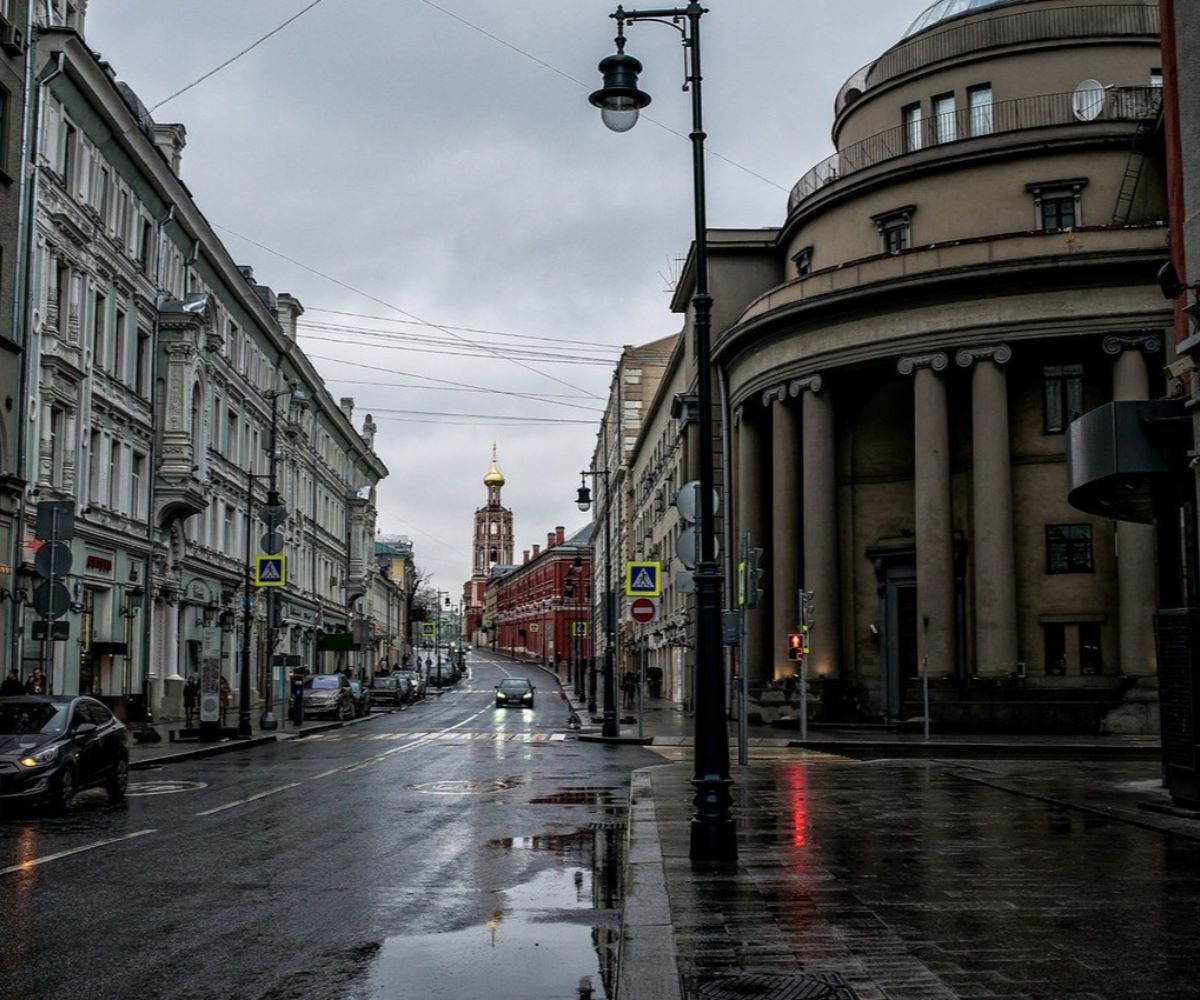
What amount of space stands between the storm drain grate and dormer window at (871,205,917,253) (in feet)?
123

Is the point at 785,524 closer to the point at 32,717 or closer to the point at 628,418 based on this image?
the point at 32,717

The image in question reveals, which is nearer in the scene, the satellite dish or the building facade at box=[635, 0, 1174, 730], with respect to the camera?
the building facade at box=[635, 0, 1174, 730]

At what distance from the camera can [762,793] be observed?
59.2 ft

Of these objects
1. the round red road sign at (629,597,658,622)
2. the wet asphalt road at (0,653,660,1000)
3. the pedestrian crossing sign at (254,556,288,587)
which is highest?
the pedestrian crossing sign at (254,556,288,587)

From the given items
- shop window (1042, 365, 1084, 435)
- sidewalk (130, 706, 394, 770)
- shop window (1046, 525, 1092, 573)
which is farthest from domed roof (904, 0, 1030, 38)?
sidewalk (130, 706, 394, 770)

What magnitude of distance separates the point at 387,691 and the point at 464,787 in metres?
46.8

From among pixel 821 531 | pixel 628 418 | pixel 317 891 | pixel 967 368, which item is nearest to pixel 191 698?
pixel 821 531

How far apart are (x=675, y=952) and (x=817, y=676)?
115 ft

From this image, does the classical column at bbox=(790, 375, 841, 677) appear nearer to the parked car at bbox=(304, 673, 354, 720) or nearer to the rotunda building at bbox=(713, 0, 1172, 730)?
the rotunda building at bbox=(713, 0, 1172, 730)

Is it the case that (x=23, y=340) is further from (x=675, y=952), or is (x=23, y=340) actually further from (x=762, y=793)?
(x=675, y=952)

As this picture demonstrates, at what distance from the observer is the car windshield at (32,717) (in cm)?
1677

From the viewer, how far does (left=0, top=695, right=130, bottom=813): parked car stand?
15.6 meters

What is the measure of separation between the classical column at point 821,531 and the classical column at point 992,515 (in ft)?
15.7

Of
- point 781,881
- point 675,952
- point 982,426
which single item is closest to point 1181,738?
point 781,881
